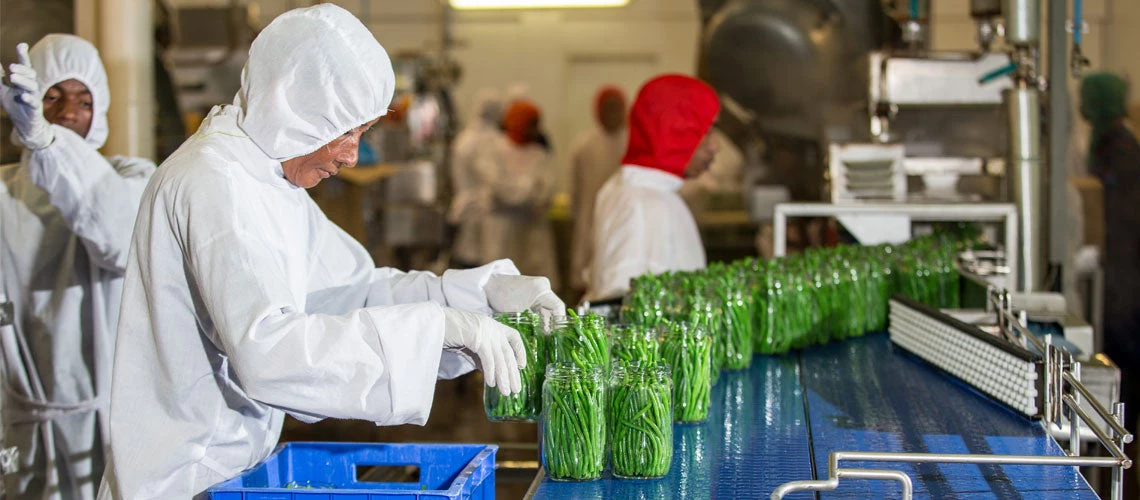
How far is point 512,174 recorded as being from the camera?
7.48 meters

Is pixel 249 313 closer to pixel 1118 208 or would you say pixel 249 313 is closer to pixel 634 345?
pixel 634 345

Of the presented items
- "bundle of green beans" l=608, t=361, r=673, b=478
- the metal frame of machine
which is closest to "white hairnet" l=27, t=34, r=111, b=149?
"bundle of green beans" l=608, t=361, r=673, b=478

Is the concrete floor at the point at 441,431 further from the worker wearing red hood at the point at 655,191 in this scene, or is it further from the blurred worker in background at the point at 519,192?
the blurred worker in background at the point at 519,192

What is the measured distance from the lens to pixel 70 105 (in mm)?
2814

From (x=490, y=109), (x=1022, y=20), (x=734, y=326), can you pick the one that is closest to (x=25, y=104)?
(x=734, y=326)

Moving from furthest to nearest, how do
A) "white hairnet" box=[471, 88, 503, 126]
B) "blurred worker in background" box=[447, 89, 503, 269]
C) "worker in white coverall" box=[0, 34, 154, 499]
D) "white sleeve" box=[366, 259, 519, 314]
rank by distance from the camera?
"white hairnet" box=[471, 88, 503, 126] → "blurred worker in background" box=[447, 89, 503, 269] → "worker in white coverall" box=[0, 34, 154, 499] → "white sleeve" box=[366, 259, 519, 314]

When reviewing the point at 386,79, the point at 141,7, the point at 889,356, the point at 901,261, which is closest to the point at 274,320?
the point at 386,79

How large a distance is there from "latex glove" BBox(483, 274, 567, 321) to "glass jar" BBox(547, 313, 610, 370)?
109 mm

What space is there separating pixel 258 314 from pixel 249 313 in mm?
15

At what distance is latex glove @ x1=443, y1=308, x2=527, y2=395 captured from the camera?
5.84 feet

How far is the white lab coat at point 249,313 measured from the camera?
1655 mm

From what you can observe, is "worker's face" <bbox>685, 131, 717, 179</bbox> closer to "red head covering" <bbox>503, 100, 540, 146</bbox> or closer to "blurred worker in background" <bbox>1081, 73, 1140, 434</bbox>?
"blurred worker in background" <bbox>1081, 73, 1140, 434</bbox>

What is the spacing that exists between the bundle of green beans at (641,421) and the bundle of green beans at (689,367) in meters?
0.29

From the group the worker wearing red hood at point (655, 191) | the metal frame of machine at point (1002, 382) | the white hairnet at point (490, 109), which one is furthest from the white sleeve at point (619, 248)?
the white hairnet at point (490, 109)
